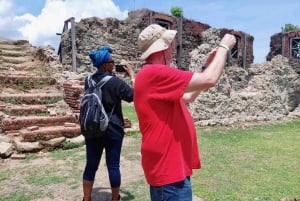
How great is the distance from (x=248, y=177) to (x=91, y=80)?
2.85 metres

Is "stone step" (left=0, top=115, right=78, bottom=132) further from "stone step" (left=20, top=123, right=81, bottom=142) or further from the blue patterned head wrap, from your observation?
the blue patterned head wrap

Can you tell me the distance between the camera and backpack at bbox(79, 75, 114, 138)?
140 inches

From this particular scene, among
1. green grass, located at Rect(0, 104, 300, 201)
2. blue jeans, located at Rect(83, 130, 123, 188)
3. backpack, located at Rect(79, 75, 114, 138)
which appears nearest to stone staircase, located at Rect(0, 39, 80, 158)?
green grass, located at Rect(0, 104, 300, 201)

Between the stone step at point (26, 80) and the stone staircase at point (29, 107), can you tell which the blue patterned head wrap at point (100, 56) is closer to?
the stone staircase at point (29, 107)

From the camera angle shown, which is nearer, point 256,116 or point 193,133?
point 193,133

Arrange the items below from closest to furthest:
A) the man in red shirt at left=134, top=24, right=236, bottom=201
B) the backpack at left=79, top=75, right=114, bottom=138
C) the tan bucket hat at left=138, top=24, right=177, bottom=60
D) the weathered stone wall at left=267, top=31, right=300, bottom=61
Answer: the man in red shirt at left=134, top=24, right=236, bottom=201 → the tan bucket hat at left=138, top=24, right=177, bottom=60 → the backpack at left=79, top=75, right=114, bottom=138 → the weathered stone wall at left=267, top=31, right=300, bottom=61

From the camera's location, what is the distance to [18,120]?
25.3 ft

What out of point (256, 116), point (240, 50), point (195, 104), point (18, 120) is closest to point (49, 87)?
point (18, 120)

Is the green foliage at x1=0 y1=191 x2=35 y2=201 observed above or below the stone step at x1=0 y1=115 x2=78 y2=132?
below

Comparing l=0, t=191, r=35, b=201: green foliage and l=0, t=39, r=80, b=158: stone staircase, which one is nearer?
l=0, t=191, r=35, b=201: green foliage

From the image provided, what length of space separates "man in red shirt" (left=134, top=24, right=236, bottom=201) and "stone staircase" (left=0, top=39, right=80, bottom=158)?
4.87 metres

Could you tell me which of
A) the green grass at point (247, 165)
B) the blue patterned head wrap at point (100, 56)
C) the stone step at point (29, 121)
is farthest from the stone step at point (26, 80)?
the blue patterned head wrap at point (100, 56)

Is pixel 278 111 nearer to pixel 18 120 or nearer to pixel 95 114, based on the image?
pixel 18 120

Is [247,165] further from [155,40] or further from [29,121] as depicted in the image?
[29,121]
